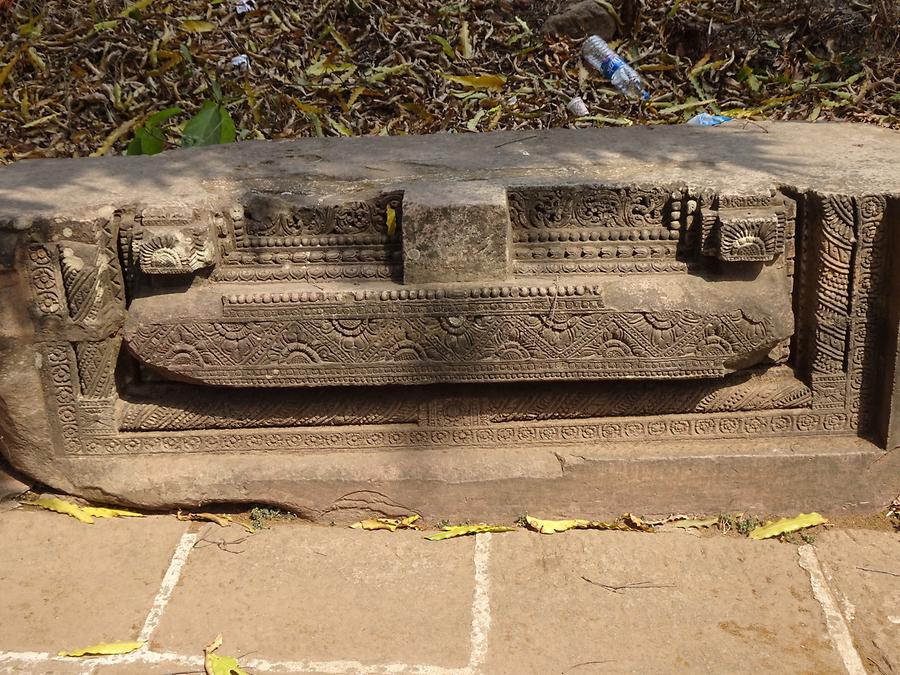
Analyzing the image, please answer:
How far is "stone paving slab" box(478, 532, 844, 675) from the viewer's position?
9.78ft

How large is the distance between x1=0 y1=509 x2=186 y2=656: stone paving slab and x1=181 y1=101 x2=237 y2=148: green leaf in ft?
6.24

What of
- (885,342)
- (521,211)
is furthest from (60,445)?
(885,342)

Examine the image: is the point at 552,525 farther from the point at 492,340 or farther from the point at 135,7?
Result: the point at 135,7

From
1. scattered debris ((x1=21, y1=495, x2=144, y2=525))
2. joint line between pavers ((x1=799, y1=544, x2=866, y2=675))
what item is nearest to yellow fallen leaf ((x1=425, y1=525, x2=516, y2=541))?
joint line between pavers ((x1=799, y1=544, x2=866, y2=675))

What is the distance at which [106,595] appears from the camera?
11.0 feet

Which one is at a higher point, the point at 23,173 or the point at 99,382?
the point at 23,173

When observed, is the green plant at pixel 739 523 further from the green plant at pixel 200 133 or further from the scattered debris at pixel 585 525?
the green plant at pixel 200 133

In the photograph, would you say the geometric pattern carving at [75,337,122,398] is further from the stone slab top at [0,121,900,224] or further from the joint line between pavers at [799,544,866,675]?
the joint line between pavers at [799,544,866,675]

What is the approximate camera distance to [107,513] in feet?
12.3

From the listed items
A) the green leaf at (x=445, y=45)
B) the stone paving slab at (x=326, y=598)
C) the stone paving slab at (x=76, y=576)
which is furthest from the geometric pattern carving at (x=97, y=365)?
the green leaf at (x=445, y=45)

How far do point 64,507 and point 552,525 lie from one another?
1.77 meters

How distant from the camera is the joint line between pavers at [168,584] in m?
3.18

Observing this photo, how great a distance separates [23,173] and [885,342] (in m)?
3.21

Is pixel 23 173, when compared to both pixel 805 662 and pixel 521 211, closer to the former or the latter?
pixel 521 211
